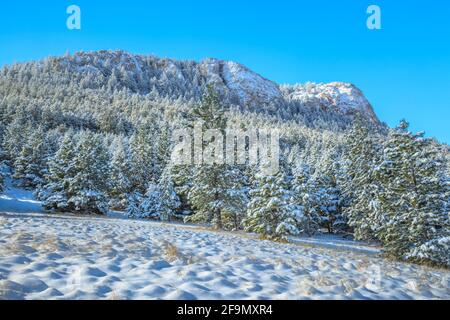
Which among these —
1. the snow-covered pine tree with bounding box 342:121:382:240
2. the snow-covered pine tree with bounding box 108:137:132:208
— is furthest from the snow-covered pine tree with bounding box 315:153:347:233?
the snow-covered pine tree with bounding box 108:137:132:208

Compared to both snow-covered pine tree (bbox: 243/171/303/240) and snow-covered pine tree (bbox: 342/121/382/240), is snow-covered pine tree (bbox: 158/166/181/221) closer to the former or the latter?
snow-covered pine tree (bbox: 243/171/303/240)

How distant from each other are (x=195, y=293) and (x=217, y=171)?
20212mm

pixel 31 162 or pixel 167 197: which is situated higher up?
pixel 31 162

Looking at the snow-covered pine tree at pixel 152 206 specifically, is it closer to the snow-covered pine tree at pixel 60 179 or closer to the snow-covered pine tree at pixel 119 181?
the snow-covered pine tree at pixel 119 181

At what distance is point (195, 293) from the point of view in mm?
5793

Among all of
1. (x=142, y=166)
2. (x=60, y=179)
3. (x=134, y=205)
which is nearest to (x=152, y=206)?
(x=134, y=205)

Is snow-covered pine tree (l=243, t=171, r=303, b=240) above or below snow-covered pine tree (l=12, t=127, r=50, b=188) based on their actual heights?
below

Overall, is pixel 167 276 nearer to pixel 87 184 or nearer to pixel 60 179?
pixel 87 184

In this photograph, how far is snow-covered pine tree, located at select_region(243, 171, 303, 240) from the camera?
1984 centimetres

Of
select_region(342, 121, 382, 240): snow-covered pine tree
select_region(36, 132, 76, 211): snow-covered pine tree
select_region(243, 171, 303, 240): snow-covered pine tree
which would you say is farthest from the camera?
select_region(36, 132, 76, 211): snow-covered pine tree

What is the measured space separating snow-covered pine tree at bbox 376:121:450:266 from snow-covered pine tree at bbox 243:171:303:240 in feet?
16.8

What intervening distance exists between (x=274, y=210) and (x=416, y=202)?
795cm

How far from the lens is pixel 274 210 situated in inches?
827
